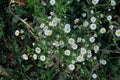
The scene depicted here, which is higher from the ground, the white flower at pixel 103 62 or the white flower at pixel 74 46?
the white flower at pixel 74 46

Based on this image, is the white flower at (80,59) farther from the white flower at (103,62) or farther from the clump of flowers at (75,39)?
the white flower at (103,62)

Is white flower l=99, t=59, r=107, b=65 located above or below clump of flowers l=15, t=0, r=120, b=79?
below

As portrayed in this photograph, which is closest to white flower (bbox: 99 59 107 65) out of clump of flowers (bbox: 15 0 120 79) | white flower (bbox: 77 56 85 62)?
clump of flowers (bbox: 15 0 120 79)

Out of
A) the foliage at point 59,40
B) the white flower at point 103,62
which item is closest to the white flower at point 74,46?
the foliage at point 59,40

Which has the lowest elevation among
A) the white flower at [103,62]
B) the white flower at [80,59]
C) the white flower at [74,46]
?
the white flower at [103,62]

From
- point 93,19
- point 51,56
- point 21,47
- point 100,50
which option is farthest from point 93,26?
point 21,47

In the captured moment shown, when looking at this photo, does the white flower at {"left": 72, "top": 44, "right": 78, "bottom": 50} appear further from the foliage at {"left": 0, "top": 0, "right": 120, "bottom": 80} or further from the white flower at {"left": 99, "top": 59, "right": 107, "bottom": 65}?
the white flower at {"left": 99, "top": 59, "right": 107, "bottom": 65}

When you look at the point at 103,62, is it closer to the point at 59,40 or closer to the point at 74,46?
the point at 74,46

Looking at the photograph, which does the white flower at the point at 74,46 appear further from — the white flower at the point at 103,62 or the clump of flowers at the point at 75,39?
the white flower at the point at 103,62

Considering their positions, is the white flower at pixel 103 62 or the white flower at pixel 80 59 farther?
the white flower at pixel 103 62

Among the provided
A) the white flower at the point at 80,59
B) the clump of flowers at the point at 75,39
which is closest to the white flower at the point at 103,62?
the clump of flowers at the point at 75,39

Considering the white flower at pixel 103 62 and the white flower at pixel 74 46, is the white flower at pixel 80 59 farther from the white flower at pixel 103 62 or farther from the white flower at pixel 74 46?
the white flower at pixel 103 62
